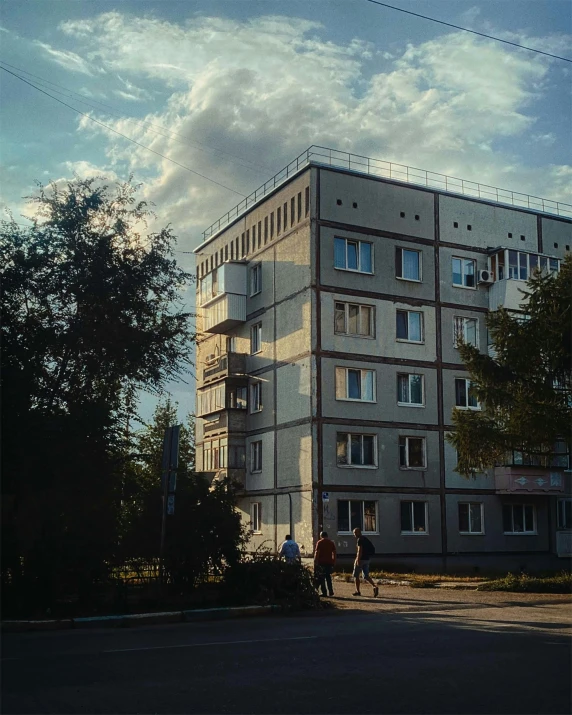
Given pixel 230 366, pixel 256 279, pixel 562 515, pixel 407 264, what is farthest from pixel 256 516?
pixel 562 515

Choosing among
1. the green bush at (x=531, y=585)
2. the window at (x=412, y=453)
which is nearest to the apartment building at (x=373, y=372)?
the window at (x=412, y=453)

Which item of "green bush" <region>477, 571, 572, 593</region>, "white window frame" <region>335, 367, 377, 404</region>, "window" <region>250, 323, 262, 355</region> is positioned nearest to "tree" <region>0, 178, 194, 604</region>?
"green bush" <region>477, 571, 572, 593</region>

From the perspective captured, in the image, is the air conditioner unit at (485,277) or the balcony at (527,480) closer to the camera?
the balcony at (527,480)

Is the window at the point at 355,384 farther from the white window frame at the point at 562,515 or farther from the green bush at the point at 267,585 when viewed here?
the green bush at the point at 267,585

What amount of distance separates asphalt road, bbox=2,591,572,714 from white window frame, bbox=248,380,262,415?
86.6 ft

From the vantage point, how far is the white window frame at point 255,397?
41.2m

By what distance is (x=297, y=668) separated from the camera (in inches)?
368

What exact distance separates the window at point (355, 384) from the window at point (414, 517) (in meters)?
5.07

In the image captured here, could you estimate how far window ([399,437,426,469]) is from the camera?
38.6 meters

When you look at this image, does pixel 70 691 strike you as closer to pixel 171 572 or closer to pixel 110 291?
pixel 171 572

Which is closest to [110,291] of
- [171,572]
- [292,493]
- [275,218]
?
[171,572]

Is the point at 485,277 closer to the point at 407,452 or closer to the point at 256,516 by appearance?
the point at 407,452

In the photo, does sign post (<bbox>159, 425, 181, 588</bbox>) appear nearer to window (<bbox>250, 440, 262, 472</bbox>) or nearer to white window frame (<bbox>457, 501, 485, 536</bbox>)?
window (<bbox>250, 440, 262, 472</bbox>)

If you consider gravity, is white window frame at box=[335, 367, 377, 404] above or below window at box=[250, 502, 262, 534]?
above
